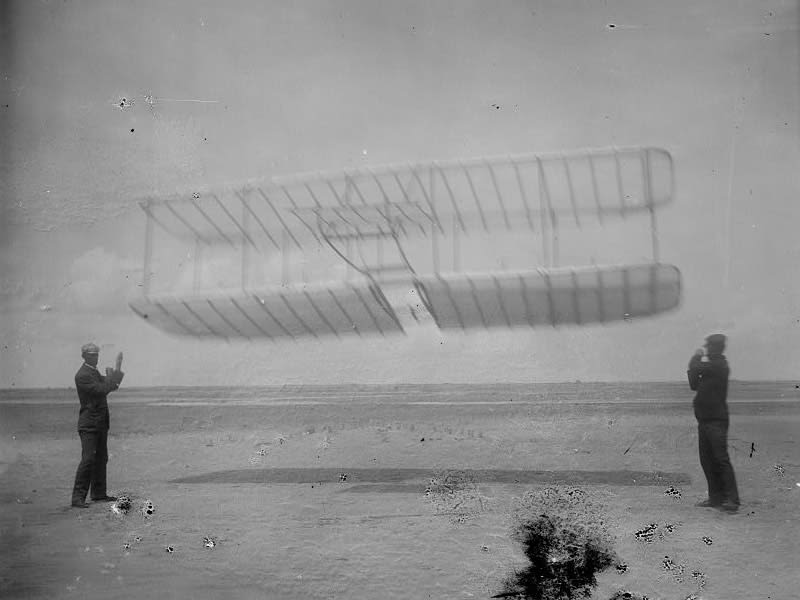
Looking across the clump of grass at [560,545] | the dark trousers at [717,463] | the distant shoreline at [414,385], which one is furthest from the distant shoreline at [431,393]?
the clump of grass at [560,545]

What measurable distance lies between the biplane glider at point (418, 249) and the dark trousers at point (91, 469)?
57 cm

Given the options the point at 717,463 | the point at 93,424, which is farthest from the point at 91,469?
the point at 717,463

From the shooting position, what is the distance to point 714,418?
2.70m

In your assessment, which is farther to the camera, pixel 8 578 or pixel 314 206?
pixel 314 206

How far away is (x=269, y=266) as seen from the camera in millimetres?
2889

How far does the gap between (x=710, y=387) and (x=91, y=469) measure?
2.65 metres

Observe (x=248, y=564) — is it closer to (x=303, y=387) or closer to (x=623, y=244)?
(x=303, y=387)

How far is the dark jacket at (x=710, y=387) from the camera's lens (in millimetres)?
2697

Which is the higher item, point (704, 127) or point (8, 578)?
point (704, 127)

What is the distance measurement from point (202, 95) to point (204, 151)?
0.25 m

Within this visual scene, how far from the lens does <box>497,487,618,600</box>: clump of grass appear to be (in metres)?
2.61

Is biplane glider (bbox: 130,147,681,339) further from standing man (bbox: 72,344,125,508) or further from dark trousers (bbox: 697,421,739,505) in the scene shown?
dark trousers (bbox: 697,421,739,505)

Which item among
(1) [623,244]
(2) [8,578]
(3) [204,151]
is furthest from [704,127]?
(2) [8,578]

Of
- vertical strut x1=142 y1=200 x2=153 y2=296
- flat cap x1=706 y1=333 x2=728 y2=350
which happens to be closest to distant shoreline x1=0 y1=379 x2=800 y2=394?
flat cap x1=706 y1=333 x2=728 y2=350
